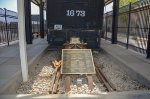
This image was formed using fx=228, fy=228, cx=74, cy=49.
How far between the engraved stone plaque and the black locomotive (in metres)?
4.80

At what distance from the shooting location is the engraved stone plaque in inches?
289

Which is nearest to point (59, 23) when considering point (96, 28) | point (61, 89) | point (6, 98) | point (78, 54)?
point (96, 28)

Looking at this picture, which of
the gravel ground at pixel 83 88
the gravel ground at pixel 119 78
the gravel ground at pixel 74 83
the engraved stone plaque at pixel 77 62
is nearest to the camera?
the gravel ground at pixel 83 88

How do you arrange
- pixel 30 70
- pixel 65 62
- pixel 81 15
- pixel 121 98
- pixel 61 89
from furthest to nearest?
1. pixel 81 15
2. pixel 30 70
3. pixel 65 62
4. pixel 61 89
5. pixel 121 98

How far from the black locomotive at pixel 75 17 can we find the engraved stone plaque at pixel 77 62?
15.7 feet

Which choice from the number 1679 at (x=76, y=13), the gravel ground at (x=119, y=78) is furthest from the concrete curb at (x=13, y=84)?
the number 1679 at (x=76, y=13)

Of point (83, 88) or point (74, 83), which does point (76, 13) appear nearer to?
point (74, 83)

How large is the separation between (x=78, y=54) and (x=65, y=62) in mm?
663

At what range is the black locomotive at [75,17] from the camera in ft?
42.2

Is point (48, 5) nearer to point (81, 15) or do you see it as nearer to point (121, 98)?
point (81, 15)

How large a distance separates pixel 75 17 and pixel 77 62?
18.5ft

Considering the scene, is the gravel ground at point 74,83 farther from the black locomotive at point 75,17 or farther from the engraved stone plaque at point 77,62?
the black locomotive at point 75,17

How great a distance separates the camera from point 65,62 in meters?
7.80

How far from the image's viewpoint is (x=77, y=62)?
25.5 feet
